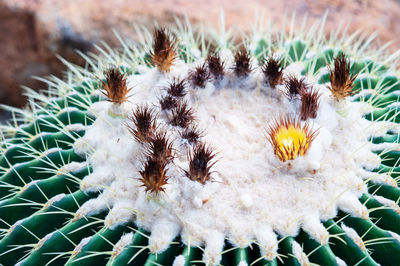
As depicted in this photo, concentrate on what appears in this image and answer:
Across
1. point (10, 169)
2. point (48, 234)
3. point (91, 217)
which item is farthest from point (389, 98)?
point (10, 169)

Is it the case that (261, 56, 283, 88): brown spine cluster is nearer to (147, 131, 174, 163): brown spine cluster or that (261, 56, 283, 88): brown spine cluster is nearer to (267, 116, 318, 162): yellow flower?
(267, 116, 318, 162): yellow flower

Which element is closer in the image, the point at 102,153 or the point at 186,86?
the point at 102,153

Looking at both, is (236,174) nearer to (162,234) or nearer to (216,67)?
(162,234)

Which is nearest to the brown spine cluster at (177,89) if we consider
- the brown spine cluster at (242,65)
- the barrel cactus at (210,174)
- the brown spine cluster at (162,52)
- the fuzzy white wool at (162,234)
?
the barrel cactus at (210,174)

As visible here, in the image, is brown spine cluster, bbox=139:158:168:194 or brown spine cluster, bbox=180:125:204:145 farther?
brown spine cluster, bbox=180:125:204:145

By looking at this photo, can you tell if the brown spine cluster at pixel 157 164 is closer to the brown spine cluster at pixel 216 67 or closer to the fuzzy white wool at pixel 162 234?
the fuzzy white wool at pixel 162 234

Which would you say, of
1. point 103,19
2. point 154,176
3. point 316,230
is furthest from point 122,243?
point 103,19

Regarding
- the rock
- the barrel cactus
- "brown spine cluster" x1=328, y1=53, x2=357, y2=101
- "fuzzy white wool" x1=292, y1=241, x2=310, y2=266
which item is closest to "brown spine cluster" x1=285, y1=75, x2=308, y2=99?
the barrel cactus

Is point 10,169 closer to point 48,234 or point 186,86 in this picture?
point 48,234

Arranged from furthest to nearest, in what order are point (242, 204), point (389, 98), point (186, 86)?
point (389, 98), point (186, 86), point (242, 204)
